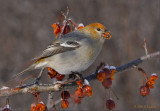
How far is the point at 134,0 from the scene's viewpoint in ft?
22.1

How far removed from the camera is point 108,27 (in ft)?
21.1

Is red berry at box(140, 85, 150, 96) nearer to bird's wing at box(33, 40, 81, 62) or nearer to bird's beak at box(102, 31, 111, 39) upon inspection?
bird's beak at box(102, 31, 111, 39)

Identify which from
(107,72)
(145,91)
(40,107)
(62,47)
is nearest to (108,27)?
(62,47)

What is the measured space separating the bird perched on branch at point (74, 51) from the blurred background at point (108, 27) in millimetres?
2722

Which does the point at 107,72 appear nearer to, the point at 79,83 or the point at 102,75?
the point at 102,75

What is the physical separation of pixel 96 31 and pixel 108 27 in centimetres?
353

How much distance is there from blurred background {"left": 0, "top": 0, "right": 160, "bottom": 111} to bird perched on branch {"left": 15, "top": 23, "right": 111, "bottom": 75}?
272cm

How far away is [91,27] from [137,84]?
368cm

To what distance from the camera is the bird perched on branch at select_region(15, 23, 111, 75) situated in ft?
9.14

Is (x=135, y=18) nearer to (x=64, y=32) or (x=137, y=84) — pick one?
(x=137, y=84)

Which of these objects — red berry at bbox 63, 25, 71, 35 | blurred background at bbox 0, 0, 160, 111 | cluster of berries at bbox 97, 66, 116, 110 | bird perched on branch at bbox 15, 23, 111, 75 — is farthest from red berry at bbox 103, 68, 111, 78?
blurred background at bbox 0, 0, 160, 111

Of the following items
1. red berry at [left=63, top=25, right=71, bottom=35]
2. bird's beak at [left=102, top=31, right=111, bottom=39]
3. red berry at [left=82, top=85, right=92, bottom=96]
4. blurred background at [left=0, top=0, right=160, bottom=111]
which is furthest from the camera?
blurred background at [left=0, top=0, right=160, bottom=111]

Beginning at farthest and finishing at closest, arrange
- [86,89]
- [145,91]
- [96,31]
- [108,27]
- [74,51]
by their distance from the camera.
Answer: [108,27] → [96,31] → [74,51] → [145,91] → [86,89]

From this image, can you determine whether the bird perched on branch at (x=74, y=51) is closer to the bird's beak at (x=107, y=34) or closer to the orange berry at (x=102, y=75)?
the bird's beak at (x=107, y=34)
